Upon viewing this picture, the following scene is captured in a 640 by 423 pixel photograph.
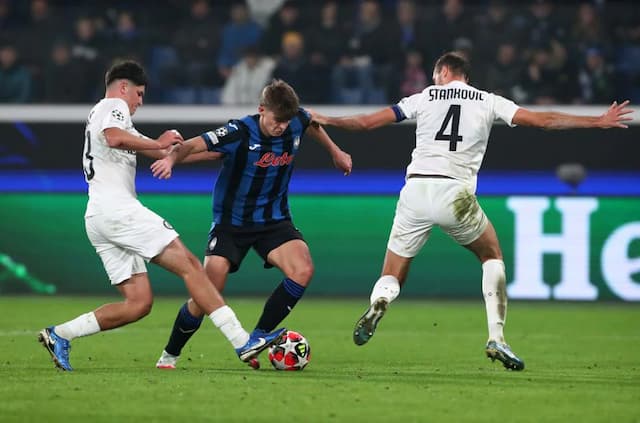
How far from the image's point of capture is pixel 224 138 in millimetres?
8516

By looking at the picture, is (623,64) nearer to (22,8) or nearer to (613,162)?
(613,162)

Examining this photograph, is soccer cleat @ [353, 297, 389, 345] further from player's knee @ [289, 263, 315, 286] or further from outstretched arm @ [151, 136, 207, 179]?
outstretched arm @ [151, 136, 207, 179]

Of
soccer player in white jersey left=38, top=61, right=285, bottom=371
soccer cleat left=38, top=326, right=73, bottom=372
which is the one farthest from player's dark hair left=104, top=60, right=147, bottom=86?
soccer cleat left=38, top=326, right=73, bottom=372

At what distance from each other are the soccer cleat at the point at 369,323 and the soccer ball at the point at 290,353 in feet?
1.35

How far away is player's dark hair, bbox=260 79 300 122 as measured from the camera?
27.2 feet

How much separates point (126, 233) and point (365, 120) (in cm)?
183

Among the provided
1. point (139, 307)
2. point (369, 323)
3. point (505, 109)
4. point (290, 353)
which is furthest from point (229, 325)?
point (505, 109)

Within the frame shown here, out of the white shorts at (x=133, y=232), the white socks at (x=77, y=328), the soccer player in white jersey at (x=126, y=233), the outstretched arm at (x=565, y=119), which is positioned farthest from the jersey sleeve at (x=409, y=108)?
Answer: the white socks at (x=77, y=328)

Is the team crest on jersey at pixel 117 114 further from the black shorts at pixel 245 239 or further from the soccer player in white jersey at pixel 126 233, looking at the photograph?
the black shorts at pixel 245 239

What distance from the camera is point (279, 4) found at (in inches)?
706

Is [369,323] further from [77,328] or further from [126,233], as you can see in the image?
[77,328]

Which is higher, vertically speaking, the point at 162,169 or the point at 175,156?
the point at 175,156

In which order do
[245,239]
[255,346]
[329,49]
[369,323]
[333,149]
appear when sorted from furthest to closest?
[329,49], [333,149], [245,239], [369,323], [255,346]

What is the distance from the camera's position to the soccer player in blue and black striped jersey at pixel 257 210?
852 centimetres
